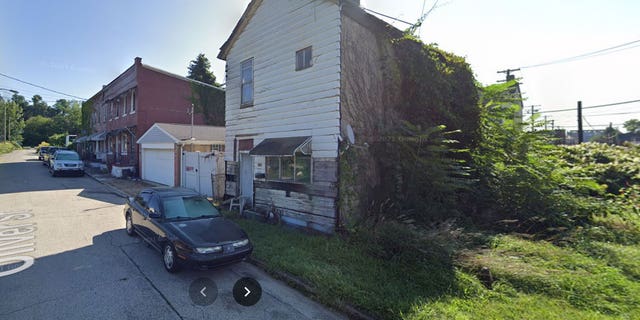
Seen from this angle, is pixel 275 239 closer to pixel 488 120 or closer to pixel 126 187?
pixel 488 120

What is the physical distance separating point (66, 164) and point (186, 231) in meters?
20.6

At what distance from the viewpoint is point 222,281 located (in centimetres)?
509

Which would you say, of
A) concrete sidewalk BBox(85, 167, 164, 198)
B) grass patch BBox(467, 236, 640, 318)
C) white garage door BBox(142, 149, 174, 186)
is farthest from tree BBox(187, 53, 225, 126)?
grass patch BBox(467, 236, 640, 318)

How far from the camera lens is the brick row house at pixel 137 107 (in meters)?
20.9

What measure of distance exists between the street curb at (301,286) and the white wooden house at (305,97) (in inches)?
92.4

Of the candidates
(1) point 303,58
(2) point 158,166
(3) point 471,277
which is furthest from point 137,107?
(3) point 471,277

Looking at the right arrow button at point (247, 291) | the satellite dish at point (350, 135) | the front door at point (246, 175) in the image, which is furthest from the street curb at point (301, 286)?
the front door at point (246, 175)

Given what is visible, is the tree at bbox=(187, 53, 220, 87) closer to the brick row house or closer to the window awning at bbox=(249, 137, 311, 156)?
the brick row house

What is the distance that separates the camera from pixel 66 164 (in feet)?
64.3

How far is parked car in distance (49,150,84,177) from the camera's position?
Result: 1936cm

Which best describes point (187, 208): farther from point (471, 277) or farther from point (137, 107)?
point (137, 107)

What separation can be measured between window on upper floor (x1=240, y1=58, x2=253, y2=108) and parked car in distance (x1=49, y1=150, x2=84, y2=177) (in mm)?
17045

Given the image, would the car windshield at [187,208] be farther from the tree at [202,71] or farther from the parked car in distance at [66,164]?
the tree at [202,71]

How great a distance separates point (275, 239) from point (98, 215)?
6909 millimetres
